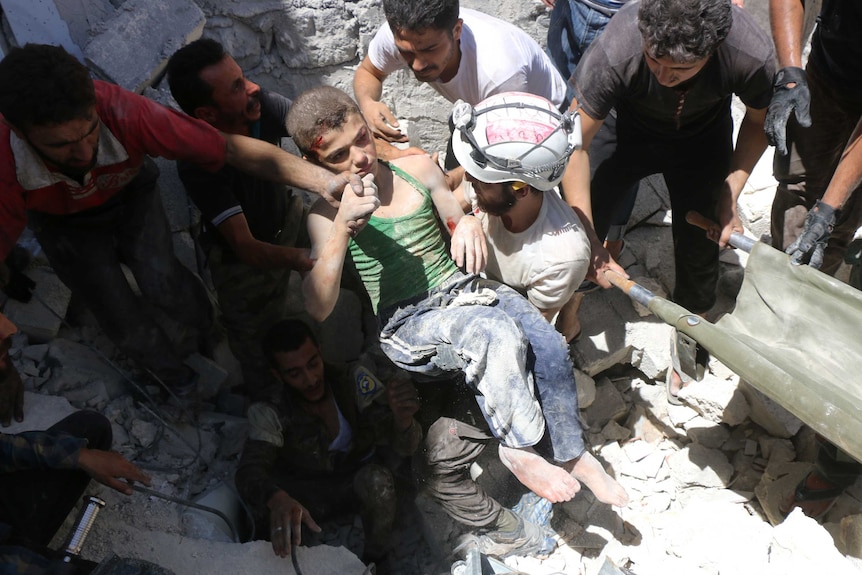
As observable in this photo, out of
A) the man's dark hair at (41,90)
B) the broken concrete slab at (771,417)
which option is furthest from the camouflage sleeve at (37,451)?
the broken concrete slab at (771,417)

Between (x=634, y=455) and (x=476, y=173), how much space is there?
2.33 metres

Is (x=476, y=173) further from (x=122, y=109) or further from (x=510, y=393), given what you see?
(x=122, y=109)

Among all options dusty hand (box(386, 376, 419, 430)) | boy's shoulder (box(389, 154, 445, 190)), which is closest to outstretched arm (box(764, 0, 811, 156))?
boy's shoulder (box(389, 154, 445, 190))

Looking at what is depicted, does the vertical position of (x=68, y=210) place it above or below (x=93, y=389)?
above

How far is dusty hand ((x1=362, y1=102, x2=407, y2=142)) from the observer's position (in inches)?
142

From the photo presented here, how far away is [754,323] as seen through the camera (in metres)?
3.17

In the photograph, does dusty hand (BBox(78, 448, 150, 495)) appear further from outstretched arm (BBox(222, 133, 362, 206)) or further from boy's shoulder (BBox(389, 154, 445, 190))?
→ boy's shoulder (BBox(389, 154, 445, 190))

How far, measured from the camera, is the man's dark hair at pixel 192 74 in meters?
3.52

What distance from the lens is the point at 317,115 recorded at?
305cm

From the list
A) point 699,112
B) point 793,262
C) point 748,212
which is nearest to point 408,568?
point 793,262

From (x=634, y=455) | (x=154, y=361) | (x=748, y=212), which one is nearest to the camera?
(x=154, y=361)

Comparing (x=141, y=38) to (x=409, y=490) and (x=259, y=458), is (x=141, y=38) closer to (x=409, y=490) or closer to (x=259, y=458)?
(x=259, y=458)

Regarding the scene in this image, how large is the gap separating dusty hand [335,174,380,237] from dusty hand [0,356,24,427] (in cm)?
171

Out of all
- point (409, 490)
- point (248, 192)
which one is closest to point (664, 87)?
point (248, 192)
